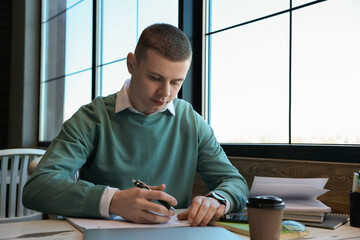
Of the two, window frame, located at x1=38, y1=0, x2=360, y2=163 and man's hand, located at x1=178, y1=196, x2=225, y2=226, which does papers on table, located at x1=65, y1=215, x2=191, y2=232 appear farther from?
window frame, located at x1=38, y1=0, x2=360, y2=163

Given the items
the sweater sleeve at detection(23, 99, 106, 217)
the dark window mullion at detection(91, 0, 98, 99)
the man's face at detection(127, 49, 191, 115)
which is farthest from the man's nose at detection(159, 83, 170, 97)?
the dark window mullion at detection(91, 0, 98, 99)

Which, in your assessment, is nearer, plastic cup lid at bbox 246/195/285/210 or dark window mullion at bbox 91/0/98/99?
plastic cup lid at bbox 246/195/285/210

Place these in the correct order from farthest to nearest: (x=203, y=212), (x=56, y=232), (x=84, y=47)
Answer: (x=84, y=47) → (x=203, y=212) → (x=56, y=232)

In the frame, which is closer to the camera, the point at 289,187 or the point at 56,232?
the point at 56,232

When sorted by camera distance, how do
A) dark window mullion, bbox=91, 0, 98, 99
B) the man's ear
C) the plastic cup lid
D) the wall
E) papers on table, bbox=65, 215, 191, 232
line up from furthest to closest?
the wall, dark window mullion, bbox=91, 0, 98, 99, the man's ear, papers on table, bbox=65, 215, 191, 232, the plastic cup lid

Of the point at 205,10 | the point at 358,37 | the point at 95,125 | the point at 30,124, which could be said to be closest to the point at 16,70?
the point at 30,124

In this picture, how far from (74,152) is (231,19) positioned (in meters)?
1.27

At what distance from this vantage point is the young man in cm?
99

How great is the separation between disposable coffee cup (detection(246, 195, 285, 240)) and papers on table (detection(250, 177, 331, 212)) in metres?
0.30

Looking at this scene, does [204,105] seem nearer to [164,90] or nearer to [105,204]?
[164,90]

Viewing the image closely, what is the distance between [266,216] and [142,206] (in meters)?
0.32

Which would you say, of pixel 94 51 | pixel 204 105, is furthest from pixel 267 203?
pixel 94 51

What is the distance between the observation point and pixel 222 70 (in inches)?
83.5

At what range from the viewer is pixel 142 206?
930mm
